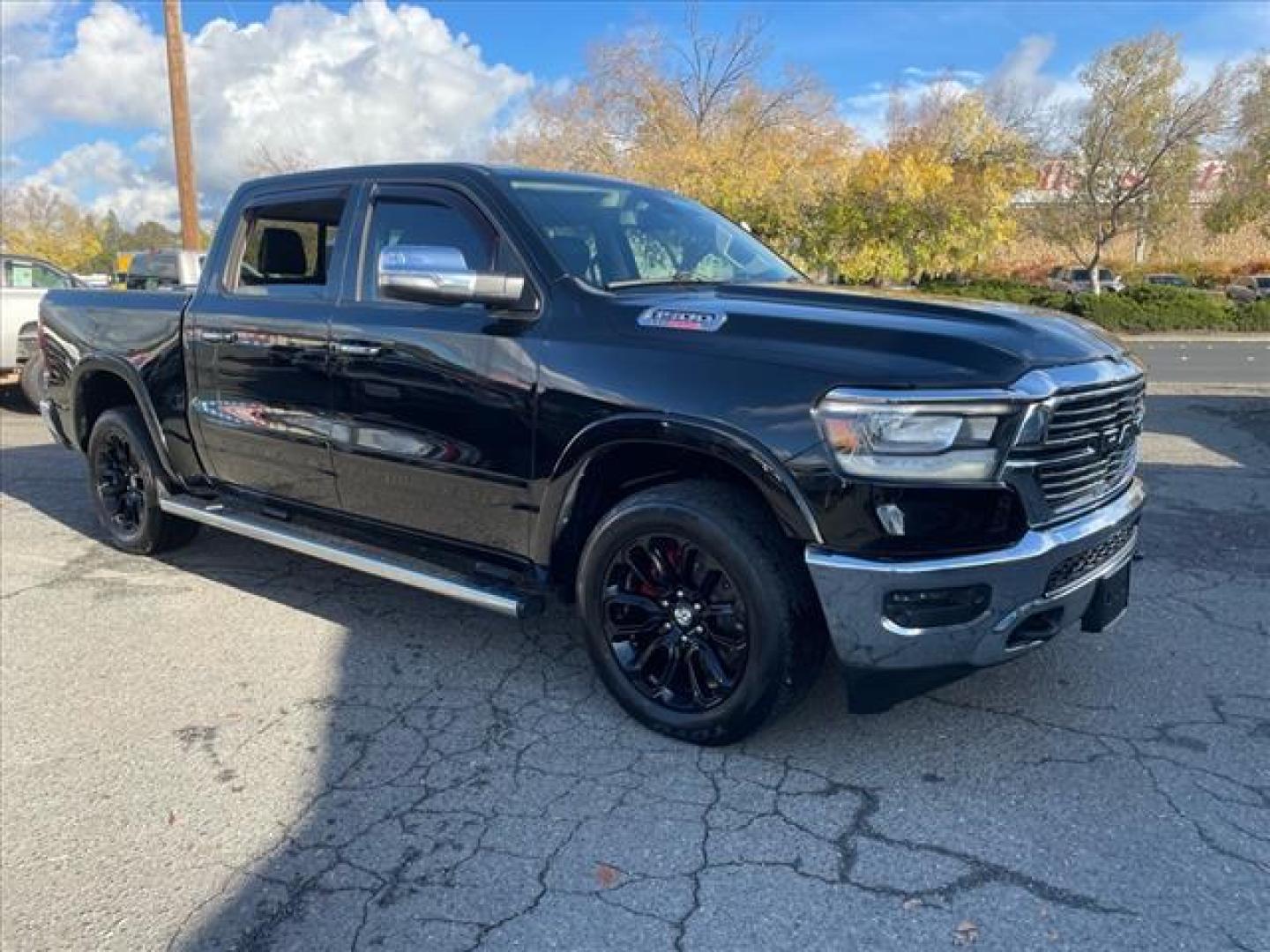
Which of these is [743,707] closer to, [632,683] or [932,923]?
[632,683]

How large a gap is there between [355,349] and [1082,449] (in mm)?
2745

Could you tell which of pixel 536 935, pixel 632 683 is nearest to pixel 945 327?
pixel 632 683

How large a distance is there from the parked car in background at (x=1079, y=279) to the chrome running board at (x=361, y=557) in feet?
143

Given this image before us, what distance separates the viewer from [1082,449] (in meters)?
3.05

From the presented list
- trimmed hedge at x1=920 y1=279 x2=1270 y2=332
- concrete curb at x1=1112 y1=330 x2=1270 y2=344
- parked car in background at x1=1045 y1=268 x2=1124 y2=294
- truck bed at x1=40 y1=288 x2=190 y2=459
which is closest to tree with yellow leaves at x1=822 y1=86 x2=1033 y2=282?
trimmed hedge at x1=920 y1=279 x2=1270 y2=332

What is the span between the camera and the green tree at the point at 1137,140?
3803 cm

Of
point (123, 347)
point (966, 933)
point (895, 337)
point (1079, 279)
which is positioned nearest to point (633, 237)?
point (895, 337)

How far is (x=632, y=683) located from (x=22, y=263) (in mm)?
12557

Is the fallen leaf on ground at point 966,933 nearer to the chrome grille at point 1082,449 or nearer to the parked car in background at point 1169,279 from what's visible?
the chrome grille at point 1082,449

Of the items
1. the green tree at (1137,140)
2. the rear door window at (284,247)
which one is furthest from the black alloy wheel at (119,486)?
the green tree at (1137,140)

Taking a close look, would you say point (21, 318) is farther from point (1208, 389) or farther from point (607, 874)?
point (1208, 389)

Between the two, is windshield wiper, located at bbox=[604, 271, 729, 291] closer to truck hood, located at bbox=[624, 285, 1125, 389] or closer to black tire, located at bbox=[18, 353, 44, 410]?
truck hood, located at bbox=[624, 285, 1125, 389]

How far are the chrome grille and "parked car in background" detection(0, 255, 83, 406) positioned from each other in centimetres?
1125

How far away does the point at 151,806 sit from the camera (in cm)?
313
